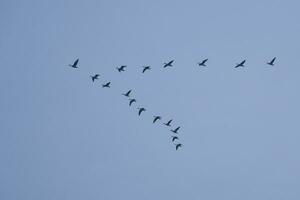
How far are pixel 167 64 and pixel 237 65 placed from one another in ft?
24.5

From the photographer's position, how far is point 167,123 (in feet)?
254

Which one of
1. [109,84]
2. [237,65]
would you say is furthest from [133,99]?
[237,65]

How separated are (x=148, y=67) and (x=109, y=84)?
15.9ft

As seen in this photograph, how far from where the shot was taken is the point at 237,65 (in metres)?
74.9

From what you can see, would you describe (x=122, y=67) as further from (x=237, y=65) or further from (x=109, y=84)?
(x=237, y=65)

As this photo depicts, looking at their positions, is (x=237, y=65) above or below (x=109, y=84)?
above

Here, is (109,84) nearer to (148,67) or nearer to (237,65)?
(148,67)

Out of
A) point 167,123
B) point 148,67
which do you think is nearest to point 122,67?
point 148,67

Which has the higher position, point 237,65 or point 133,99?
point 237,65

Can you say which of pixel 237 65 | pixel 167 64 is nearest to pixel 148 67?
pixel 167 64

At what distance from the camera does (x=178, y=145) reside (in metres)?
78.9

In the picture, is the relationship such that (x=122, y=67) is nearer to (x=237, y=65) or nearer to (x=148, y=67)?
(x=148, y=67)

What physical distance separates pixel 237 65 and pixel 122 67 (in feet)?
40.3

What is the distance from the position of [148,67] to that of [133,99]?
4.13 meters
